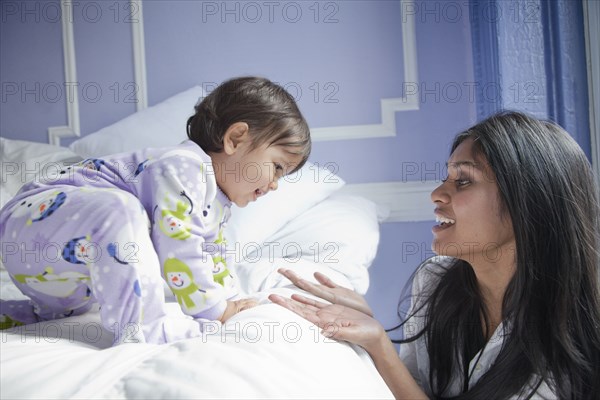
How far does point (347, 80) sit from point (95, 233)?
1642 millimetres

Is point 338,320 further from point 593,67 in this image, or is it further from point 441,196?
point 593,67

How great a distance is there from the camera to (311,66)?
261 centimetres

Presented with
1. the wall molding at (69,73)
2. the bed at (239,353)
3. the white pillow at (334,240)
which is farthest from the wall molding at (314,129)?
the bed at (239,353)

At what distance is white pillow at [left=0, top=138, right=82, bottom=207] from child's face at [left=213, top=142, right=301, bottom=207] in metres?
0.82

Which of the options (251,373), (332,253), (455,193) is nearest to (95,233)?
(251,373)

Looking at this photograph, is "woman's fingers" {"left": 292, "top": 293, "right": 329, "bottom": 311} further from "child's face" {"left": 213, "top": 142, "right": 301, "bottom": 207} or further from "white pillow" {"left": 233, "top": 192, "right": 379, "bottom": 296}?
"child's face" {"left": 213, "top": 142, "right": 301, "bottom": 207}

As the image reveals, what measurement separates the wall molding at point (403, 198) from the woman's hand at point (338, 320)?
130cm

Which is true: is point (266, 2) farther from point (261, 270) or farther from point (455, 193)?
point (455, 193)

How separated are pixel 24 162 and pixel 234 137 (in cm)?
103

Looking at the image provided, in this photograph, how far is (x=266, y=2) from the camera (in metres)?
2.64

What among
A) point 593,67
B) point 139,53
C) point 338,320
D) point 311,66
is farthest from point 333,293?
point 139,53

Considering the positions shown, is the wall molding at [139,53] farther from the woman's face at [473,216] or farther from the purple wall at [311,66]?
the woman's face at [473,216]

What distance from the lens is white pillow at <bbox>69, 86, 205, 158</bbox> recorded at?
7.55 ft

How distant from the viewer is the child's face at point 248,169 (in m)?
1.56
